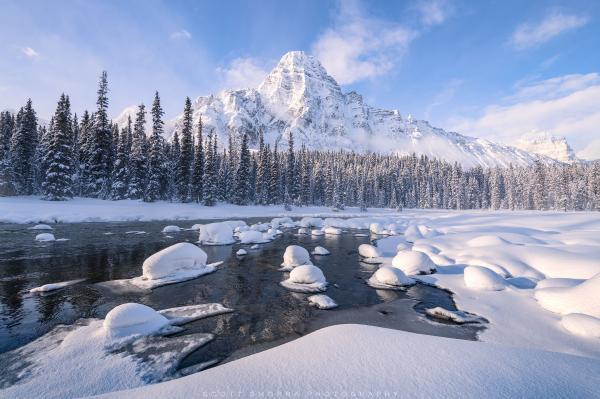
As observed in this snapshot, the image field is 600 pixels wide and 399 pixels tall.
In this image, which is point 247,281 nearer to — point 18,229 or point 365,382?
point 365,382

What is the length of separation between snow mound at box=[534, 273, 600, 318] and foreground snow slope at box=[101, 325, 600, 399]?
4.84m

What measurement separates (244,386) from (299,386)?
0.72 meters

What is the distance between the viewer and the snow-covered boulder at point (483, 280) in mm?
11229

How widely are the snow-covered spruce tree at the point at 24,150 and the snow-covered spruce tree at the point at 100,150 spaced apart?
1002 cm

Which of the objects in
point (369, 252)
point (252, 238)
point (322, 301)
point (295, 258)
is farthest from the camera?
point (252, 238)

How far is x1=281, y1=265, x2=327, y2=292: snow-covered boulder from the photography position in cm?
1179

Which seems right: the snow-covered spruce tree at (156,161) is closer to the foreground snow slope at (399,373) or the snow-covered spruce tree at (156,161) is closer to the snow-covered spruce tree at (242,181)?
the snow-covered spruce tree at (242,181)

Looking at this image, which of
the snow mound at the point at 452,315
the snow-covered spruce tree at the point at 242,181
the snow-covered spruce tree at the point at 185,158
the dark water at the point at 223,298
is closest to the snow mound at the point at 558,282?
the dark water at the point at 223,298

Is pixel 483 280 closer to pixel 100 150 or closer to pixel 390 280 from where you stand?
pixel 390 280

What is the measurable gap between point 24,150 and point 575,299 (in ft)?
213

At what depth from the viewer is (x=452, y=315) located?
884 cm

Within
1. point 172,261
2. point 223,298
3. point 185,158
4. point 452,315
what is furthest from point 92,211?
point 452,315

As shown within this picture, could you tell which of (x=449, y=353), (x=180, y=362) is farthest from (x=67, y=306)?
(x=449, y=353)

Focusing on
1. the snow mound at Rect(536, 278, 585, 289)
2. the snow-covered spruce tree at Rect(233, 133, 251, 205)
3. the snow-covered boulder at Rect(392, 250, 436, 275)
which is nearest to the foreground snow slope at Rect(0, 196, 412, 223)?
the snow-covered spruce tree at Rect(233, 133, 251, 205)
